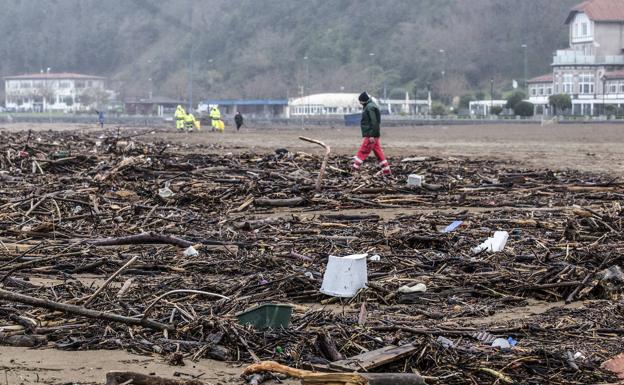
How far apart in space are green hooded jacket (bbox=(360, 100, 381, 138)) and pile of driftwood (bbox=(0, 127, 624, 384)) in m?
2.08

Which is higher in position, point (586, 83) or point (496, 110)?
point (586, 83)

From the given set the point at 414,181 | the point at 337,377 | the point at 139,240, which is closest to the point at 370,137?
the point at 414,181

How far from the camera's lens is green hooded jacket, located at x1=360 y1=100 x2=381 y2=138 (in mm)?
19141

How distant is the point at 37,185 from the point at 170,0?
142634 millimetres

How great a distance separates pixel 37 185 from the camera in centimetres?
1586

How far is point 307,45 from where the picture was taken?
122 m

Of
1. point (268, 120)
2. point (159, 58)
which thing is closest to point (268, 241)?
point (268, 120)

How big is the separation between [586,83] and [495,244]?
264 feet

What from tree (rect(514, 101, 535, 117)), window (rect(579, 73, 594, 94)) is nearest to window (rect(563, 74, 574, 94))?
window (rect(579, 73, 594, 94))

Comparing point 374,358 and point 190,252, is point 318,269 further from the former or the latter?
point 374,358

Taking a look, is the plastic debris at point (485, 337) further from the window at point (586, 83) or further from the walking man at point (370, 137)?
the window at point (586, 83)

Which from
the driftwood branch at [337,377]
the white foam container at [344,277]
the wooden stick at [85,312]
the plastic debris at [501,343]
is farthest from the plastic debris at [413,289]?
the driftwood branch at [337,377]

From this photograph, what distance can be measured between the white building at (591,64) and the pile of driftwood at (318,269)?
70247 millimetres

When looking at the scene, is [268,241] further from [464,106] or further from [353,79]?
[353,79]
